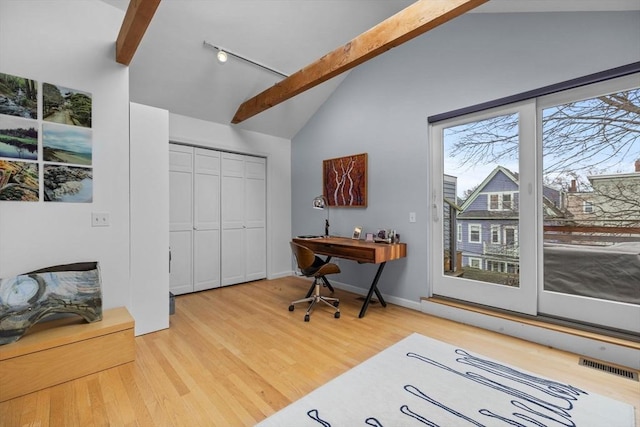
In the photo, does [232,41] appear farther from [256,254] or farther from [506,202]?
[506,202]

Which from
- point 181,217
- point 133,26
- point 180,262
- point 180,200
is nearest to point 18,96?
point 133,26

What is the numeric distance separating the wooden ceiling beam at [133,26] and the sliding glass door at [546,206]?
286 cm

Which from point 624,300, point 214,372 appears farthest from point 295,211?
point 624,300

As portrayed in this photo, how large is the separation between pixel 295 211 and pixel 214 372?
127 inches

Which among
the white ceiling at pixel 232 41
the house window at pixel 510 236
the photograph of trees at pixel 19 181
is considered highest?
the white ceiling at pixel 232 41

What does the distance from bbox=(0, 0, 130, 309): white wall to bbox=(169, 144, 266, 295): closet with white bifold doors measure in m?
1.26

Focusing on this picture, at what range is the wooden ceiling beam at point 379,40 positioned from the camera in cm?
194

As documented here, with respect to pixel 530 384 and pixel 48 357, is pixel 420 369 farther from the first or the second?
pixel 48 357

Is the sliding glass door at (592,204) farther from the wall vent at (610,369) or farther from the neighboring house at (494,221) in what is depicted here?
the wall vent at (610,369)

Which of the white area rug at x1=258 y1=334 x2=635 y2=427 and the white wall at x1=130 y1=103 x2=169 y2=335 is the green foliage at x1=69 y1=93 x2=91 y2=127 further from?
the white area rug at x1=258 y1=334 x2=635 y2=427

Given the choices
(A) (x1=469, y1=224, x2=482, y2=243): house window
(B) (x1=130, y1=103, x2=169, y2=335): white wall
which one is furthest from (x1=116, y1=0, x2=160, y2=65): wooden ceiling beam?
(A) (x1=469, y1=224, x2=482, y2=243): house window

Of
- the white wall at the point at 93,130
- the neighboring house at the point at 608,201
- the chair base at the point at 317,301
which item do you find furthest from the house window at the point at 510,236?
the white wall at the point at 93,130

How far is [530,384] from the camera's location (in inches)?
74.3

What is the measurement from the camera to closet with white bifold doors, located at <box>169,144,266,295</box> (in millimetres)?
3906
